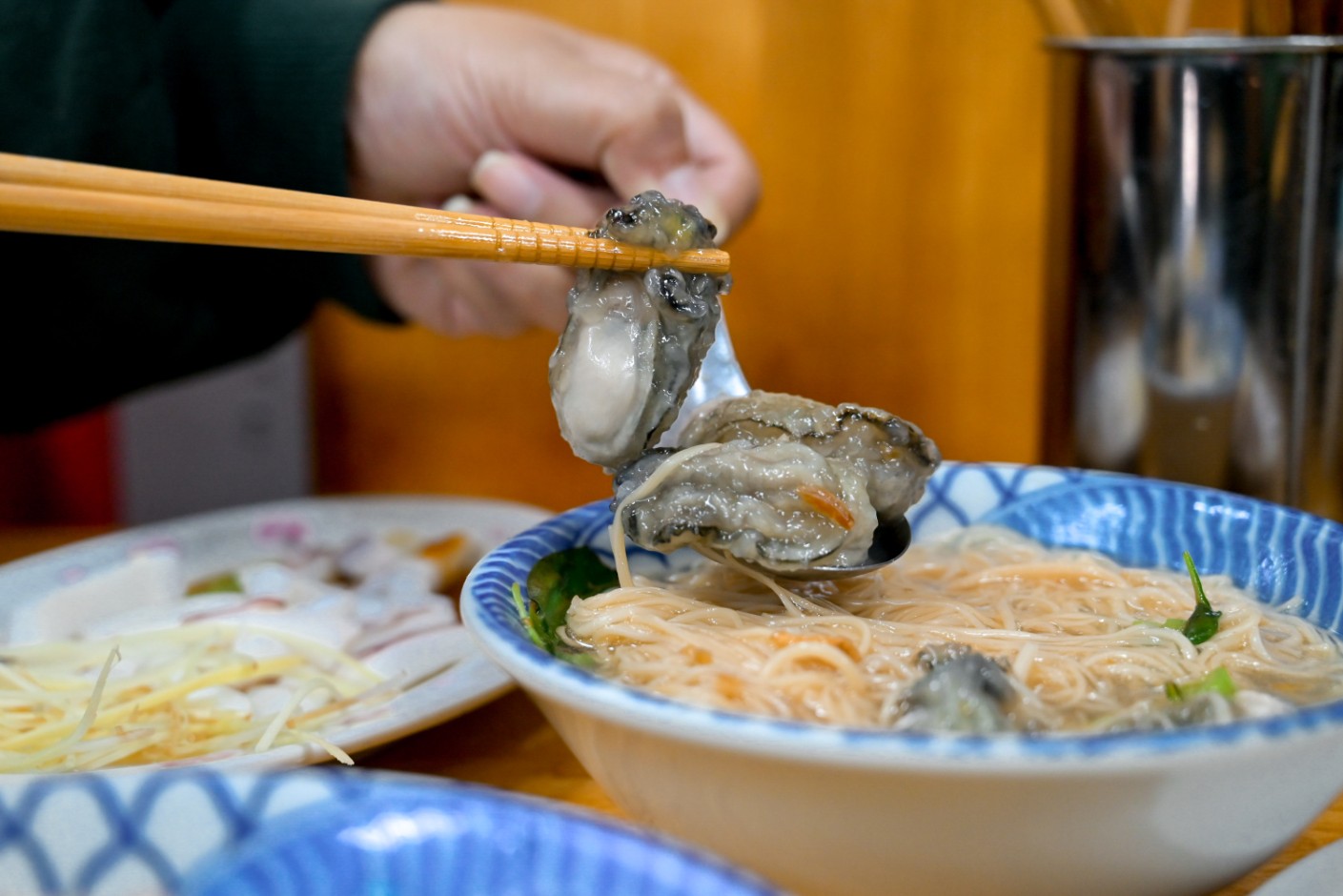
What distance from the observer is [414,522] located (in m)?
2.13

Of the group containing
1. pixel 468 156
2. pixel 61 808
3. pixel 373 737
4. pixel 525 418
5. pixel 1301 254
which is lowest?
pixel 525 418

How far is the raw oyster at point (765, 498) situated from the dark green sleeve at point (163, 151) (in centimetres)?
147

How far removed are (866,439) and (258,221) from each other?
633 mm

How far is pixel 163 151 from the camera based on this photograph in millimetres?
2295

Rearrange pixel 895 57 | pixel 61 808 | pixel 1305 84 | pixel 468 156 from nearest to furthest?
pixel 61 808, pixel 1305 84, pixel 468 156, pixel 895 57

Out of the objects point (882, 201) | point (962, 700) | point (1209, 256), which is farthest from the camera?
point (882, 201)

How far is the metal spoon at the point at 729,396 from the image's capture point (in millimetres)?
1182

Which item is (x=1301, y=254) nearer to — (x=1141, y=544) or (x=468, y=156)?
(x=1141, y=544)

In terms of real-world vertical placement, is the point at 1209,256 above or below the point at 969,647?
above

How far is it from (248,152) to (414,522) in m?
0.92

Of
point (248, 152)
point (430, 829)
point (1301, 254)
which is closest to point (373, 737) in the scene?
point (430, 829)

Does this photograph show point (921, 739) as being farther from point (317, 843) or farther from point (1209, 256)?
point (1209, 256)

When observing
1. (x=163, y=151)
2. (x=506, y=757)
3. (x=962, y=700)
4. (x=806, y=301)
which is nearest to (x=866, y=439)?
(x=962, y=700)

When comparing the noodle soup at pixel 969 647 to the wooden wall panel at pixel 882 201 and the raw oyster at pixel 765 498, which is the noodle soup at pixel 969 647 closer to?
the raw oyster at pixel 765 498
